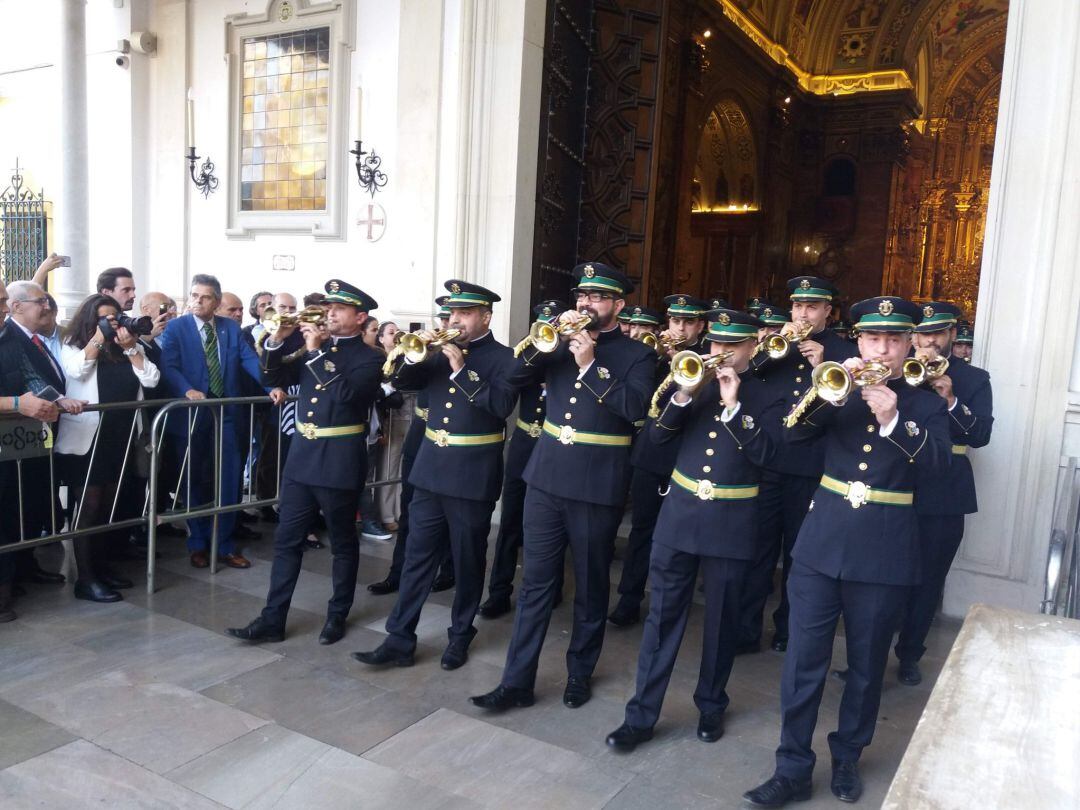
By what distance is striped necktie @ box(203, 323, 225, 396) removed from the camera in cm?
599

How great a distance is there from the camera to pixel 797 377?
4980 millimetres

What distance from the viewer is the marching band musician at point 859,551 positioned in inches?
131

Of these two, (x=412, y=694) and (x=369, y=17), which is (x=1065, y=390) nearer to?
(x=412, y=694)

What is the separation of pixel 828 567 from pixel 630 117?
235 inches

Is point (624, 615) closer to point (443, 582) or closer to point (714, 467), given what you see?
point (443, 582)

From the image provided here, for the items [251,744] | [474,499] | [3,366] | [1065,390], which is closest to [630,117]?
[1065,390]

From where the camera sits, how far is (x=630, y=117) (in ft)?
27.2

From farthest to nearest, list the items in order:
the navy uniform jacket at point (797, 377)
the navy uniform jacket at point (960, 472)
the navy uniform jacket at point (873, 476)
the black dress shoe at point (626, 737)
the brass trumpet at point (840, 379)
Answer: the navy uniform jacket at point (797, 377) → the navy uniform jacket at point (960, 472) → the black dress shoe at point (626, 737) → the navy uniform jacket at point (873, 476) → the brass trumpet at point (840, 379)

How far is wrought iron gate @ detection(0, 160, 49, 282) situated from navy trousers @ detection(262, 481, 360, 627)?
348 inches

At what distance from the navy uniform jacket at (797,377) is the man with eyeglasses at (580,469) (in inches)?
42.7

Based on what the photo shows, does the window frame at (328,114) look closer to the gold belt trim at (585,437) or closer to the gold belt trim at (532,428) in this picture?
the gold belt trim at (532,428)

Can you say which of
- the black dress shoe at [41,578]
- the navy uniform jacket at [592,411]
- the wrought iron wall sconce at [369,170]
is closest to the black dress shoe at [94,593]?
the black dress shoe at [41,578]

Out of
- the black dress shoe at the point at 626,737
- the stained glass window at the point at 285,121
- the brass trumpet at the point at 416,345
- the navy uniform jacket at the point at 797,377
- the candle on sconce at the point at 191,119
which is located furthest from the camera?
the candle on sconce at the point at 191,119

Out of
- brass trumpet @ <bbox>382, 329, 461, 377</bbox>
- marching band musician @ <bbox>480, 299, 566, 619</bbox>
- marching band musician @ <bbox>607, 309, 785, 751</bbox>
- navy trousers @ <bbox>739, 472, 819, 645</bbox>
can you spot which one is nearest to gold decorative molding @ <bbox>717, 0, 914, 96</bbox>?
marching band musician @ <bbox>480, 299, 566, 619</bbox>
